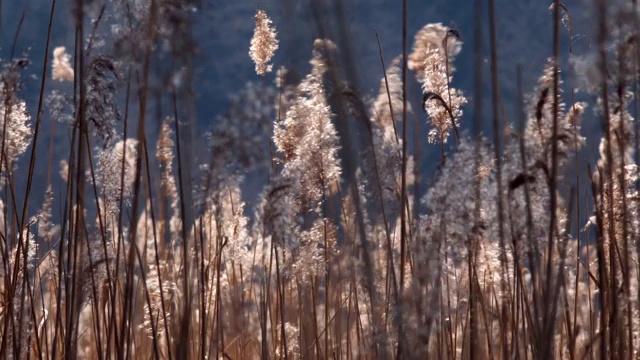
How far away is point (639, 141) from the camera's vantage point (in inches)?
51.8

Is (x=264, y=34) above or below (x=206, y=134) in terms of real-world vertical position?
above

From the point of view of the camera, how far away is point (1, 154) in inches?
56.9

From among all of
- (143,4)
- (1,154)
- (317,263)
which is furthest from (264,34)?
(143,4)

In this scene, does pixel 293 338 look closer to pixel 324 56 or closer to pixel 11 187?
pixel 11 187

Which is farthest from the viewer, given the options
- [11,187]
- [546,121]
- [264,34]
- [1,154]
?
[264,34]

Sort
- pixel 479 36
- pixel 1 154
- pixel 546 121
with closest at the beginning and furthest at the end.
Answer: pixel 479 36, pixel 546 121, pixel 1 154

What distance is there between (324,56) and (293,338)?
1.16 m

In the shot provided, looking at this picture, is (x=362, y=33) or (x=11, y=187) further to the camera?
(x=11, y=187)

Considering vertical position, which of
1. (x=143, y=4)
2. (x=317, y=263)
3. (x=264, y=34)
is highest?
(x=264, y=34)

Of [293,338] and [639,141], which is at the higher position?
[639,141]

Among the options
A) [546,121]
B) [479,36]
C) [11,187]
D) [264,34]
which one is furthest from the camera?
[264,34]

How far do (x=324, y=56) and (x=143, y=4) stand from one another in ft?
1.36

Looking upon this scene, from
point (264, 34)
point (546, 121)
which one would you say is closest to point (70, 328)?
point (546, 121)

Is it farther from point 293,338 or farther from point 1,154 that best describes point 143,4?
point 293,338
